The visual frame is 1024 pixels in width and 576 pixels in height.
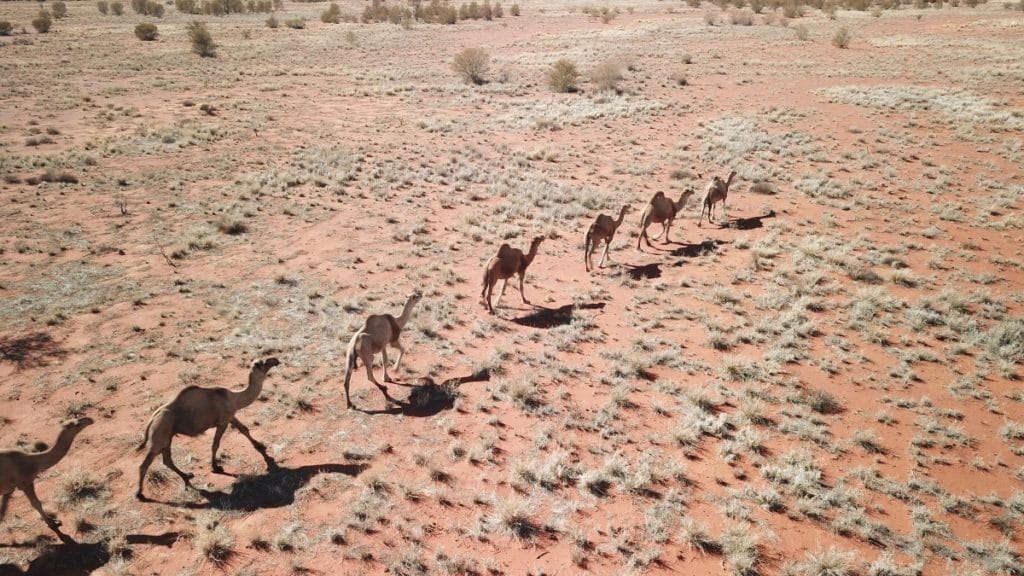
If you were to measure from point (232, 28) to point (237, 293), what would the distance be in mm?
78937

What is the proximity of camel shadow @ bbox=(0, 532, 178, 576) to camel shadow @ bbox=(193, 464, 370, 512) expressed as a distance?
2.37ft

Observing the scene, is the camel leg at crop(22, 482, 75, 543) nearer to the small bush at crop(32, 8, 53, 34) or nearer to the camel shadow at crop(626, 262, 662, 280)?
the camel shadow at crop(626, 262, 662, 280)

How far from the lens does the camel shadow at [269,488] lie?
25.1 ft

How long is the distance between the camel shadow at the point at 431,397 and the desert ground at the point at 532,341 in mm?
63

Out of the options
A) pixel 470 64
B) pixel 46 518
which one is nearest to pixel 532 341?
pixel 46 518

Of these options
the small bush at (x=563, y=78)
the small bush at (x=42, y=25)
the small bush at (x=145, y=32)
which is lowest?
the small bush at (x=563, y=78)

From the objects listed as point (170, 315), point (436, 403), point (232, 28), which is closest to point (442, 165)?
point (170, 315)

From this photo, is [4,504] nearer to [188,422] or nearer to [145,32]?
[188,422]

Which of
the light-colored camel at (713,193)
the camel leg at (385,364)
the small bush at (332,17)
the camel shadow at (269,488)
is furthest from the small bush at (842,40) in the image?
the small bush at (332,17)

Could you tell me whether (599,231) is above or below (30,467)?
above

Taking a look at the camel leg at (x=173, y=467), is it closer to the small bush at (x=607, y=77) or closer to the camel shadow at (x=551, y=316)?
the camel shadow at (x=551, y=316)

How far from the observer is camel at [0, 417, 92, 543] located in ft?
21.0

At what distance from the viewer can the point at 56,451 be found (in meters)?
A: 6.79

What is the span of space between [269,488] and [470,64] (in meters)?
44.3
